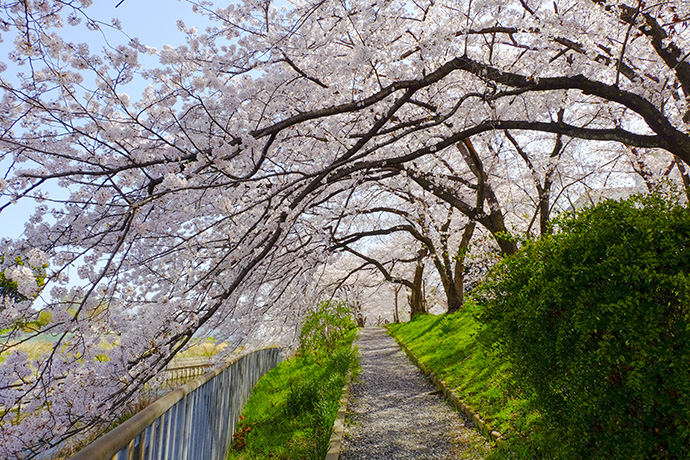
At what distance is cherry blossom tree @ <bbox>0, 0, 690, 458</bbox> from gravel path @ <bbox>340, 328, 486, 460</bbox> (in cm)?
251

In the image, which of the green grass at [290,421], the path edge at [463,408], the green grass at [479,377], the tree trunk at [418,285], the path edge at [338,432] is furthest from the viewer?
the tree trunk at [418,285]

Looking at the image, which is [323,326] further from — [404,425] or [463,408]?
[463,408]

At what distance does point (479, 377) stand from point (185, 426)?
495 centimetres

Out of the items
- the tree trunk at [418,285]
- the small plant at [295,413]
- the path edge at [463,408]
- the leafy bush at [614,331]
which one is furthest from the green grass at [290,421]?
the tree trunk at [418,285]

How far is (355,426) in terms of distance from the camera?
243 inches

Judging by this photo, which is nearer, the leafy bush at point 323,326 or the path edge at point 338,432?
the path edge at point 338,432

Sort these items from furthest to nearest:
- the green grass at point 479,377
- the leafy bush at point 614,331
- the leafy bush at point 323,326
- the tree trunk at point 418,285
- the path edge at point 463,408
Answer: the tree trunk at point 418,285
the leafy bush at point 323,326
the path edge at point 463,408
the green grass at point 479,377
the leafy bush at point 614,331

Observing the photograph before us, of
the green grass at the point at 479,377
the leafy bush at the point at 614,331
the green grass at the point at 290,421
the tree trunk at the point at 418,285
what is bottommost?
the green grass at the point at 290,421

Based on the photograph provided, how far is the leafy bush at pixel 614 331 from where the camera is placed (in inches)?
92.6

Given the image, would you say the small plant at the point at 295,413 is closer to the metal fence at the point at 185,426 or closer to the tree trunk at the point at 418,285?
the metal fence at the point at 185,426

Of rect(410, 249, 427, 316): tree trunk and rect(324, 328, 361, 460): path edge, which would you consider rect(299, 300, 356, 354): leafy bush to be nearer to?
rect(324, 328, 361, 460): path edge

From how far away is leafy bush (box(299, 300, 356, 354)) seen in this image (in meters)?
11.9

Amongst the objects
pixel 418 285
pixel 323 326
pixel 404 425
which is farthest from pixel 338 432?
pixel 418 285

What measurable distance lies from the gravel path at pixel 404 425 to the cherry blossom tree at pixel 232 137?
8.24ft
